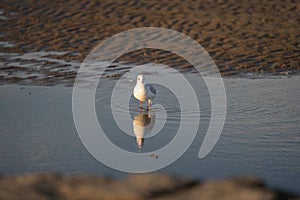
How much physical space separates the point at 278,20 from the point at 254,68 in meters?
3.31

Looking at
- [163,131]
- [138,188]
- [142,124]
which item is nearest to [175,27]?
[142,124]

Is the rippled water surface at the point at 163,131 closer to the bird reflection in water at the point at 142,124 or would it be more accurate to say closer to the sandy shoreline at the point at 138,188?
the bird reflection in water at the point at 142,124

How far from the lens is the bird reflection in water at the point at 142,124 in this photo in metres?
7.12

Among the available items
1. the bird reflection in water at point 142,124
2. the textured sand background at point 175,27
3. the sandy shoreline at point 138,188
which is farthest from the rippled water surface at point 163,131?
the sandy shoreline at point 138,188

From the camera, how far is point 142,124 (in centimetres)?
769

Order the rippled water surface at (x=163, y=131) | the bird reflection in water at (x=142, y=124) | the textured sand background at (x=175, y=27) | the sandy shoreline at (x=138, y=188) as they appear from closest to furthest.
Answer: the sandy shoreline at (x=138, y=188), the rippled water surface at (x=163, y=131), the bird reflection in water at (x=142, y=124), the textured sand background at (x=175, y=27)

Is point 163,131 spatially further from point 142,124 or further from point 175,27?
point 175,27

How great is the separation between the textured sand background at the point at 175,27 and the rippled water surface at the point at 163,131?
4.47 feet

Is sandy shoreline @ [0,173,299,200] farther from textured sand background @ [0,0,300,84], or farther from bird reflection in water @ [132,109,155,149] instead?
textured sand background @ [0,0,300,84]

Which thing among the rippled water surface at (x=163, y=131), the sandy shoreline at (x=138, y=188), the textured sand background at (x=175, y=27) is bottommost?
the sandy shoreline at (x=138, y=188)

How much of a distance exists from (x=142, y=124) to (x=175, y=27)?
5946mm

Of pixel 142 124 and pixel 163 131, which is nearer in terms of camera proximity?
pixel 163 131

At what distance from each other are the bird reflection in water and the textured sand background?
97.5 inches

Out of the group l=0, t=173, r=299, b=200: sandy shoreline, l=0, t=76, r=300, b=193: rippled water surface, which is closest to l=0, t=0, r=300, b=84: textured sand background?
l=0, t=76, r=300, b=193: rippled water surface
